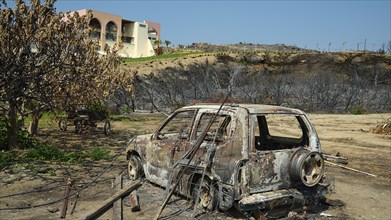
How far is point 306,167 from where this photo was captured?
5797 mm

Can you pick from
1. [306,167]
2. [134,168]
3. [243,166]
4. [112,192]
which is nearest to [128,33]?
[134,168]

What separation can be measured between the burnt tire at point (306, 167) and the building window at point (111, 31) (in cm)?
6017

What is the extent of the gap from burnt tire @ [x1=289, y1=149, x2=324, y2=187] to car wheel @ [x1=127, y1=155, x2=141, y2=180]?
346 cm

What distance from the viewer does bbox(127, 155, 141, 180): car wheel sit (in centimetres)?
797

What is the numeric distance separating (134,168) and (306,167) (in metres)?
3.73

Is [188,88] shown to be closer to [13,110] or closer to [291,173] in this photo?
[13,110]

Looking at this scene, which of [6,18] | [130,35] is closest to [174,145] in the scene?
[6,18]

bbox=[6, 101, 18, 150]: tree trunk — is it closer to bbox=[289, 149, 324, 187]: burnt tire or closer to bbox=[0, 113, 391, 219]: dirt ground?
bbox=[0, 113, 391, 219]: dirt ground

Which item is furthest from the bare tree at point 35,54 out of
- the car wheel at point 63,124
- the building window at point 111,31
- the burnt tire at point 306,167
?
the building window at point 111,31

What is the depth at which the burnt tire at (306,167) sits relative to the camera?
220 inches

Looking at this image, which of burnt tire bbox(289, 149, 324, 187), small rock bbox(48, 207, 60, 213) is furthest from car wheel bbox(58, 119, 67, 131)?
burnt tire bbox(289, 149, 324, 187)

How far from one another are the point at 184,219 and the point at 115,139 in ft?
32.9

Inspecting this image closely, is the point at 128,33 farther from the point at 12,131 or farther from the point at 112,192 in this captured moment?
the point at 112,192

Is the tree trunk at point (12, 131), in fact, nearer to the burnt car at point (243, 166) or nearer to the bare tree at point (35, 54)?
the bare tree at point (35, 54)
